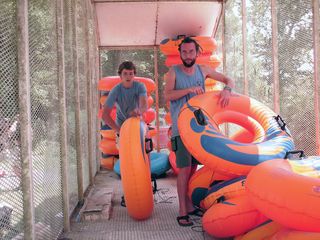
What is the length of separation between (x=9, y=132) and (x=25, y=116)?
181mm

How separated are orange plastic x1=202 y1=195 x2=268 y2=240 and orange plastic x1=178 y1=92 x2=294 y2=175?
0.94 ft

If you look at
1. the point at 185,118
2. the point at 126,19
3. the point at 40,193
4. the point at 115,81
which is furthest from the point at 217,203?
the point at 126,19

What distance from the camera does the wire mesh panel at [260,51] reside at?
387 centimetres

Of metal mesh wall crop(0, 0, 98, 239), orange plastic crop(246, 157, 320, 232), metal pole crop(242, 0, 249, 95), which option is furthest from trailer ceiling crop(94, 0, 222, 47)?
orange plastic crop(246, 157, 320, 232)

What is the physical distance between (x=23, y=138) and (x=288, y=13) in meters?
2.52

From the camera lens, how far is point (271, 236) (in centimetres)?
226

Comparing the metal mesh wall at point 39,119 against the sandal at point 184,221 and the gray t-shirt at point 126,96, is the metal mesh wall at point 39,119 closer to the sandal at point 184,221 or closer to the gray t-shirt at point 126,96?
the gray t-shirt at point 126,96

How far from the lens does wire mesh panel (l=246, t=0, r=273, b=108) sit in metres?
3.87

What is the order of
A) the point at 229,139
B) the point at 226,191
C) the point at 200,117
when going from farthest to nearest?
the point at 200,117 < the point at 229,139 < the point at 226,191

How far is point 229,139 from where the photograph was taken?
290 centimetres

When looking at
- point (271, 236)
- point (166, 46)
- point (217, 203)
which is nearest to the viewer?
point (271, 236)

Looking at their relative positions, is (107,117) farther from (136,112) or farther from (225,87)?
(225,87)

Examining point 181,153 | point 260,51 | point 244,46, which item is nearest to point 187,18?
point 244,46

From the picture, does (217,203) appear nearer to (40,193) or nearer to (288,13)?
(40,193)
